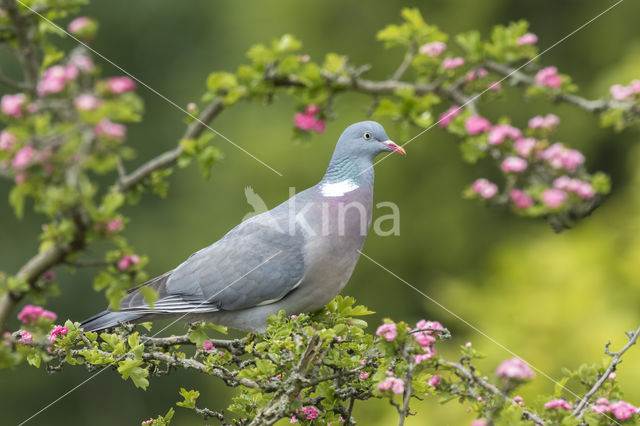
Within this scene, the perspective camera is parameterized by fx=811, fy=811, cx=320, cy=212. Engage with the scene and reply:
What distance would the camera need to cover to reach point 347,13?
25.5 ft

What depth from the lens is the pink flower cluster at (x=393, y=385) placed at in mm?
2139

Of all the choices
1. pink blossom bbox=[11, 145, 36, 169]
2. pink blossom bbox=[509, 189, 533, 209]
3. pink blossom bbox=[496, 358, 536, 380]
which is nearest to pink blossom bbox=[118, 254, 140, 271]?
pink blossom bbox=[11, 145, 36, 169]

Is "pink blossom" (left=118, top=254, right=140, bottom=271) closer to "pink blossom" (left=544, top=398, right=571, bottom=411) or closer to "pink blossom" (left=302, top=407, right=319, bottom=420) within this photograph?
"pink blossom" (left=302, top=407, right=319, bottom=420)

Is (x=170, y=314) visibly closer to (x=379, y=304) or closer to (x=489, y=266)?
(x=489, y=266)

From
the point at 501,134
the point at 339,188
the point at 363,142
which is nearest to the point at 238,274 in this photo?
the point at 339,188

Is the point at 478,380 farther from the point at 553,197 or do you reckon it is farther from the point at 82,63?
the point at 82,63

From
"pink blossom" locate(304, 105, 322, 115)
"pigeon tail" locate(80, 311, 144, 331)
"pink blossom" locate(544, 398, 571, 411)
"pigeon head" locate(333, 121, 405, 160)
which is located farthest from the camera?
"pigeon head" locate(333, 121, 405, 160)

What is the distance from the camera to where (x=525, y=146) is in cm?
238

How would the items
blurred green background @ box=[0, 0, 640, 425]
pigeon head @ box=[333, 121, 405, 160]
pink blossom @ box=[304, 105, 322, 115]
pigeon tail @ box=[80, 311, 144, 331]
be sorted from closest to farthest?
pink blossom @ box=[304, 105, 322, 115]
pigeon tail @ box=[80, 311, 144, 331]
pigeon head @ box=[333, 121, 405, 160]
blurred green background @ box=[0, 0, 640, 425]

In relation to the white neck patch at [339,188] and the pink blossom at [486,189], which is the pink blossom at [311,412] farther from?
the white neck patch at [339,188]

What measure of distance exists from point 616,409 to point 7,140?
1.66 meters

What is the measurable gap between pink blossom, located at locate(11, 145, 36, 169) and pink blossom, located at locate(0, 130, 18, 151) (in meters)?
0.05

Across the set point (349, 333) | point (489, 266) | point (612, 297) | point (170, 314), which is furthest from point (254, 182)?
point (349, 333)

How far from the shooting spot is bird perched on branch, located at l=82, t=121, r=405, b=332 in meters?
3.33
